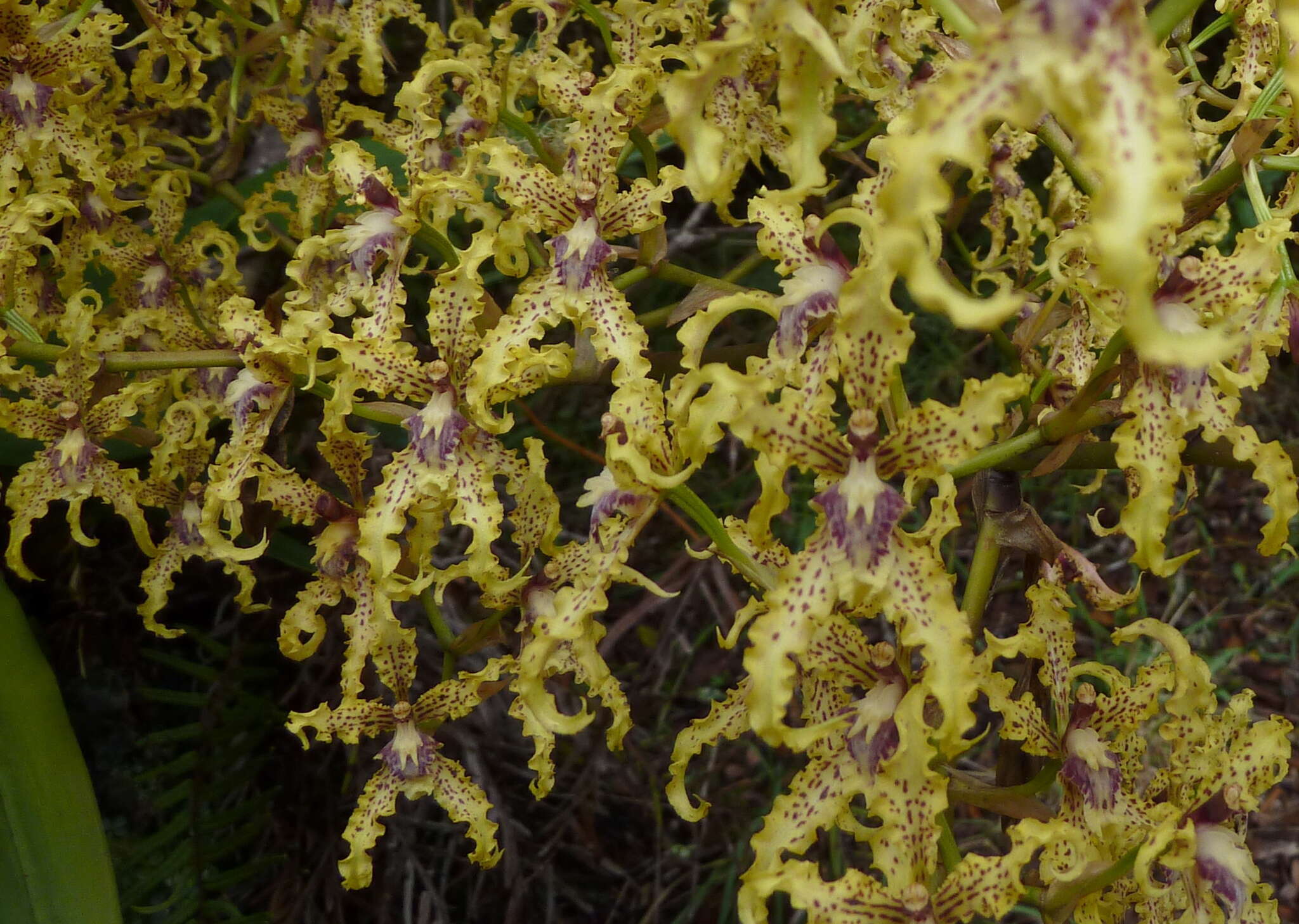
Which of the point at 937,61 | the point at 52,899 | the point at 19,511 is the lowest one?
the point at 52,899

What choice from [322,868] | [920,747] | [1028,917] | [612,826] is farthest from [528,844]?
[920,747]

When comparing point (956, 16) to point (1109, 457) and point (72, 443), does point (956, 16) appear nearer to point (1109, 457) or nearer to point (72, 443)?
point (1109, 457)

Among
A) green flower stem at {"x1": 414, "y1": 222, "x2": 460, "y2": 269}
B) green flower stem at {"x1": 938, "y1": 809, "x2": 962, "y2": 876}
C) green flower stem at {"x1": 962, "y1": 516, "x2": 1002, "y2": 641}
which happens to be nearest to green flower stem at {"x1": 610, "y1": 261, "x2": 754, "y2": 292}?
green flower stem at {"x1": 414, "y1": 222, "x2": 460, "y2": 269}

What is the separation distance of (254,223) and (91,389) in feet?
0.65

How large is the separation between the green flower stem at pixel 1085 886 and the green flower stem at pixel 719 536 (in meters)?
0.23

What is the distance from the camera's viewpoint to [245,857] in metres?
1.20

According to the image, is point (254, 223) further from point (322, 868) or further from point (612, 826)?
point (612, 826)

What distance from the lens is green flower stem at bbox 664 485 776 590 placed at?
563 mm

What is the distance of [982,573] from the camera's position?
65 centimetres

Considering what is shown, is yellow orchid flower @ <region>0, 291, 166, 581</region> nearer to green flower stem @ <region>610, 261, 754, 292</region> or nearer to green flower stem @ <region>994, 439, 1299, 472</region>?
green flower stem @ <region>610, 261, 754, 292</region>

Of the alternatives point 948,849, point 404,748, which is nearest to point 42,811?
point 404,748

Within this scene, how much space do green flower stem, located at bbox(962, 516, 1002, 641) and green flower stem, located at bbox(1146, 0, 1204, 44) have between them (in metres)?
0.31


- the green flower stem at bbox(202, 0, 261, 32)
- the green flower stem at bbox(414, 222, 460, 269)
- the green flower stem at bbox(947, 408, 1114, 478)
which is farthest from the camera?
the green flower stem at bbox(202, 0, 261, 32)

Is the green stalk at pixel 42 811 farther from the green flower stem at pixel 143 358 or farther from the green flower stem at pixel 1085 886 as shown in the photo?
the green flower stem at pixel 1085 886
